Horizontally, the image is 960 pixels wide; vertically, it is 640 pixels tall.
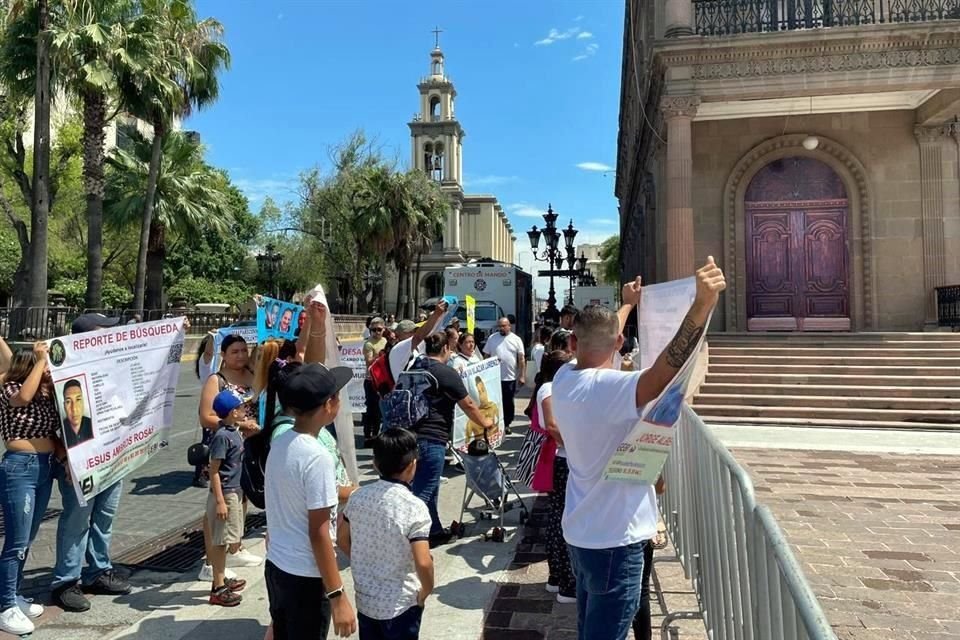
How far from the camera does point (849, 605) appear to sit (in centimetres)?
417

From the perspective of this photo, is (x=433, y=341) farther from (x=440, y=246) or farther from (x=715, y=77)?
(x=440, y=246)

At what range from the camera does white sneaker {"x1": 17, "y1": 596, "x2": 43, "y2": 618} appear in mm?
3971

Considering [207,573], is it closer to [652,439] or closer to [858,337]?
[652,439]

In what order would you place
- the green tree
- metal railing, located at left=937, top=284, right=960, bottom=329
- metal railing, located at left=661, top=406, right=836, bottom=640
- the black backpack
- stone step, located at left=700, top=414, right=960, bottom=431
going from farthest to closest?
the green tree
metal railing, located at left=937, top=284, right=960, bottom=329
stone step, located at left=700, top=414, right=960, bottom=431
the black backpack
metal railing, located at left=661, top=406, right=836, bottom=640

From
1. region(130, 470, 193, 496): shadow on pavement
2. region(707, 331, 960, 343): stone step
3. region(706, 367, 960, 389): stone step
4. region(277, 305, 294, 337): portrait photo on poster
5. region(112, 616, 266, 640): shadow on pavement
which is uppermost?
region(277, 305, 294, 337): portrait photo on poster

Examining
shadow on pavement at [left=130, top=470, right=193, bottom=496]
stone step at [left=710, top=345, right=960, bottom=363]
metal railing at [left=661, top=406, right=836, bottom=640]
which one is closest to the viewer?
metal railing at [left=661, top=406, right=836, bottom=640]

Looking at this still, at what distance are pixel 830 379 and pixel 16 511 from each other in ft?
41.1

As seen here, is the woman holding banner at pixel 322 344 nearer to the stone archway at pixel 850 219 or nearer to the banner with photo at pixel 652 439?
the banner with photo at pixel 652 439

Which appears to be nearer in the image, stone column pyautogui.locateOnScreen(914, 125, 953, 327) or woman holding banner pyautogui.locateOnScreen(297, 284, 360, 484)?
woman holding banner pyautogui.locateOnScreen(297, 284, 360, 484)

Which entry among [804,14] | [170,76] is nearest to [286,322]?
[804,14]

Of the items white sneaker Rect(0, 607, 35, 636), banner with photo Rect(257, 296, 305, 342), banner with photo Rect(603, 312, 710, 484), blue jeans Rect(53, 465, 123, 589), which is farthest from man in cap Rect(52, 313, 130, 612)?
banner with photo Rect(603, 312, 710, 484)

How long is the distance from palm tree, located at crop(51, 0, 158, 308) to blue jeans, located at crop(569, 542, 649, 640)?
2108cm

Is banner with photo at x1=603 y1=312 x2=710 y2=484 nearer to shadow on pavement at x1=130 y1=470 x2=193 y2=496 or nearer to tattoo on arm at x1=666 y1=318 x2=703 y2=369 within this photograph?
tattoo on arm at x1=666 y1=318 x2=703 y2=369

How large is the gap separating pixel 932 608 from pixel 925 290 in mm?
14175
